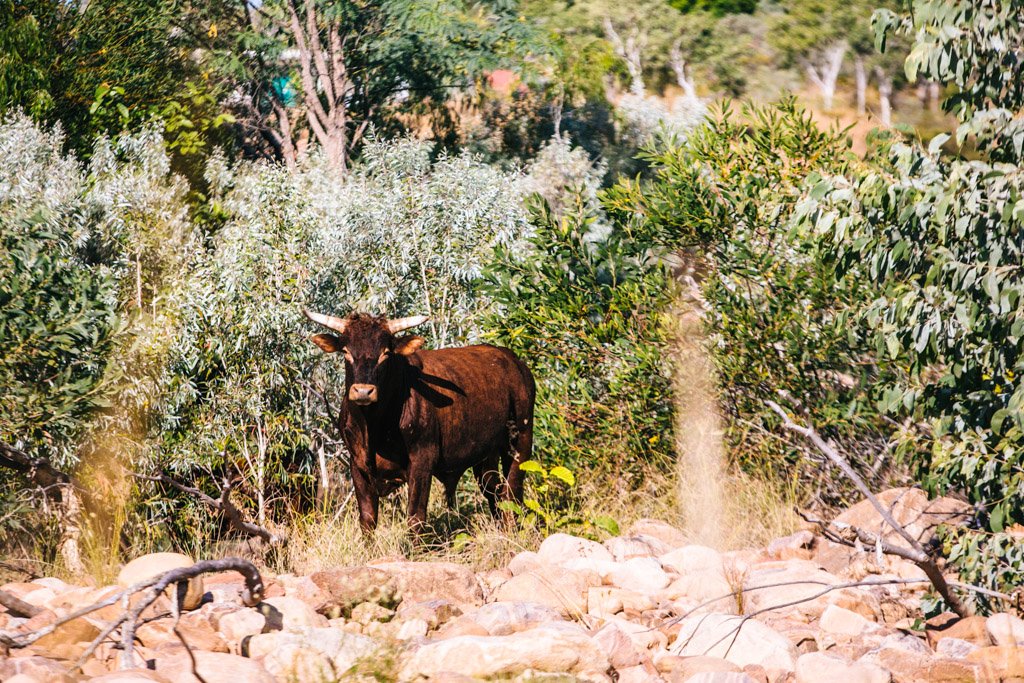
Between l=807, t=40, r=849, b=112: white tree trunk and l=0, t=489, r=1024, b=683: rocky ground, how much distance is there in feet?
171

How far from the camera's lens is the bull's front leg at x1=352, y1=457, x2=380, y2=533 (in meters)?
9.90

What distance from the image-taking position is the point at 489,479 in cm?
1152

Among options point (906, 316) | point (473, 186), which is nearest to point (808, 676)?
point (906, 316)

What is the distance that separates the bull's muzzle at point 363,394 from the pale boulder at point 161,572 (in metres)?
1.85

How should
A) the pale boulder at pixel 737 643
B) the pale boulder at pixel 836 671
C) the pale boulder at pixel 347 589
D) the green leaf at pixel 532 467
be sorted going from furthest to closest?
1. the green leaf at pixel 532 467
2. the pale boulder at pixel 347 589
3. the pale boulder at pixel 737 643
4. the pale boulder at pixel 836 671

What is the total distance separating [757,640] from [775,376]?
5136mm

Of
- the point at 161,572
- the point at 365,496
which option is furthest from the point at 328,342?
the point at 161,572

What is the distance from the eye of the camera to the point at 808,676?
6.63 metres

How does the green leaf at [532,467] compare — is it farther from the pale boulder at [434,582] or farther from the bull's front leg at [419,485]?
the pale boulder at [434,582]

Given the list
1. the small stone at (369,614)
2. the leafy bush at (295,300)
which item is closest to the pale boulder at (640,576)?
the small stone at (369,614)

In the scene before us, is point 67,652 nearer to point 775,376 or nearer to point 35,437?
point 35,437

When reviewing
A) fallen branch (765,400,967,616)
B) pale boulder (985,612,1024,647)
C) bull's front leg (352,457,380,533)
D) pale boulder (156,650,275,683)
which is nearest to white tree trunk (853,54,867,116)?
bull's front leg (352,457,380,533)

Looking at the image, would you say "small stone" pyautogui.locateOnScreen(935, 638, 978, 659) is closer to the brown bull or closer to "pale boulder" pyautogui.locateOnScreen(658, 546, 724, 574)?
"pale boulder" pyautogui.locateOnScreen(658, 546, 724, 574)

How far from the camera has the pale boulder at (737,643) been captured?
23.0ft
